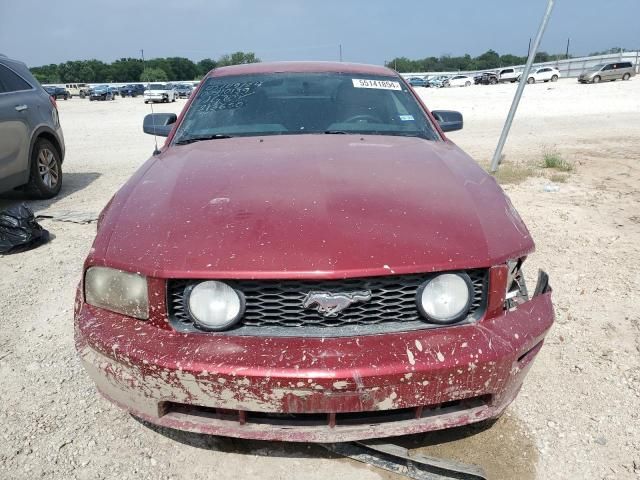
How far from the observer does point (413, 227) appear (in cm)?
175

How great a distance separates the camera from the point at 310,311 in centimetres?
165

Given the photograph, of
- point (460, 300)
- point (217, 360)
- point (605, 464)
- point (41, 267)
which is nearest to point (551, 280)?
point (605, 464)

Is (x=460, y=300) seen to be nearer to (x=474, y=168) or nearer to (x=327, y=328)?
(x=327, y=328)

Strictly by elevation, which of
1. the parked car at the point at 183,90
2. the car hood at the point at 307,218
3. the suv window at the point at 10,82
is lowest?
the car hood at the point at 307,218

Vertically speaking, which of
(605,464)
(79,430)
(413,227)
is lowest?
(605,464)

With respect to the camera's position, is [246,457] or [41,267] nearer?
[246,457]

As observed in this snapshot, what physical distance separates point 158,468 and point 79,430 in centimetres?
46

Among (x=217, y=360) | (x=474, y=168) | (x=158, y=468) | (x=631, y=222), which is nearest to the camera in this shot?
(x=217, y=360)

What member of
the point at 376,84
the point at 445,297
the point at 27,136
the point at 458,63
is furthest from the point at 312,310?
the point at 458,63

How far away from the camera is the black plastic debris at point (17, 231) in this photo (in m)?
4.13

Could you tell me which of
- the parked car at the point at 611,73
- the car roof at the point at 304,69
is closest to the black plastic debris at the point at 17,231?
the car roof at the point at 304,69

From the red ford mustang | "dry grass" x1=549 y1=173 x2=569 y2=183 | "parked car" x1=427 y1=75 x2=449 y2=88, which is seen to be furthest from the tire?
"parked car" x1=427 y1=75 x2=449 y2=88

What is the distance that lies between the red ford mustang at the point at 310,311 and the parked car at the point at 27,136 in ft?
13.7

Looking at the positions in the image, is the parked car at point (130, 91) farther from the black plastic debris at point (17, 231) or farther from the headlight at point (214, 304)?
the headlight at point (214, 304)
